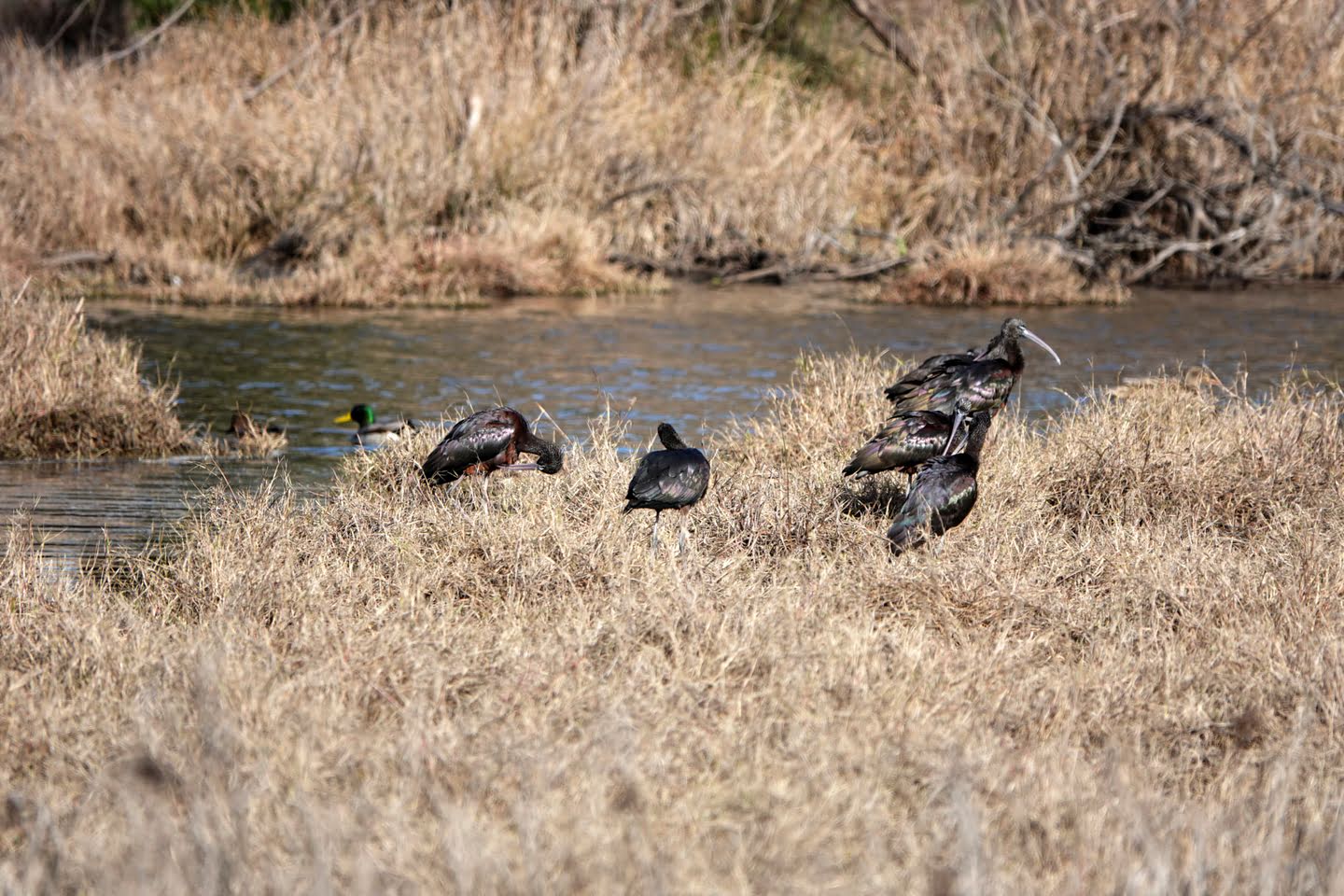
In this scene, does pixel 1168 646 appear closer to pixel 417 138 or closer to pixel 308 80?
pixel 417 138

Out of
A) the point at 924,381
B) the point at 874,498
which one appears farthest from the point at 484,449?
the point at 924,381

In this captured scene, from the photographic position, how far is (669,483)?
6.16 m

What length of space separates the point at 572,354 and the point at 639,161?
22.3 feet

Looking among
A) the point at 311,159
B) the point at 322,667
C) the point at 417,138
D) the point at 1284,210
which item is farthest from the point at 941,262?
the point at 322,667

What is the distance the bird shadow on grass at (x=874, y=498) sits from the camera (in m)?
7.13

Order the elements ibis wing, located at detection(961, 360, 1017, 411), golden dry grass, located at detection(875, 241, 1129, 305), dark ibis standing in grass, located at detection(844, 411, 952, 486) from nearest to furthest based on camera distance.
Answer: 1. dark ibis standing in grass, located at detection(844, 411, 952, 486)
2. ibis wing, located at detection(961, 360, 1017, 411)
3. golden dry grass, located at detection(875, 241, 1129, 305)

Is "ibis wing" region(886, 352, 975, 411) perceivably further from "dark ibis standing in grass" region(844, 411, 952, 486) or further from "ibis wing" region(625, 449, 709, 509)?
"ibis wing" region(625, 449, 709, 509)

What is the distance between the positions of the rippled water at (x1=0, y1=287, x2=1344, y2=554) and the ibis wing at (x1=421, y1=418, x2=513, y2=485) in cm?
178

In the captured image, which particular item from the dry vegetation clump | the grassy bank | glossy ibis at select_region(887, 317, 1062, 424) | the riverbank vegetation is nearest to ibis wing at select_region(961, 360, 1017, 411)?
glossy ibis at select_region(887, 317, 1062, 424)

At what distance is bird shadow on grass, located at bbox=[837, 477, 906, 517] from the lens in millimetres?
7133

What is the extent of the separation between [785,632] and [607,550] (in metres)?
1.16

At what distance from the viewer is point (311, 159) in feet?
62.3

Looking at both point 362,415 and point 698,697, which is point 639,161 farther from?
point 698,697

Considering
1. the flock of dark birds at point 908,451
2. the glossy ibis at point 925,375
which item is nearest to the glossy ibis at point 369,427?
the flock of dark birds at point 908,451
